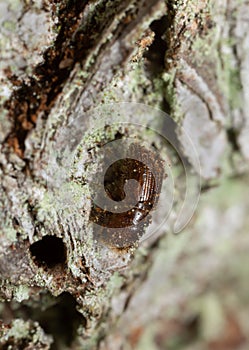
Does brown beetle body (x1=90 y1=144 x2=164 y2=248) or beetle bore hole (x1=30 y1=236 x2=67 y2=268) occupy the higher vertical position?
brown beetle body (x1=90 y1=144 x2=164 y2=248)

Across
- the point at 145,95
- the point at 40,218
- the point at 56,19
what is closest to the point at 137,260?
the point at 40,218

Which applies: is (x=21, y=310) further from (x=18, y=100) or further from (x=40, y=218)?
(x=18, y=100)

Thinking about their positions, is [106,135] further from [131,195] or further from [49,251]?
[49,251]

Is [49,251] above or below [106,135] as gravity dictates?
below

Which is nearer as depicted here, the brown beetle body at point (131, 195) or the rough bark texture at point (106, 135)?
the rough bark texture at point (106, 135)

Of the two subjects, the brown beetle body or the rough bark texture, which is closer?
the rough bark texture

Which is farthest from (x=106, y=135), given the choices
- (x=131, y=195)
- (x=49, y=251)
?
(x=49, y=251)

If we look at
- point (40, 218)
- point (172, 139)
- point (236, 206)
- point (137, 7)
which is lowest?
point (236, 206)
